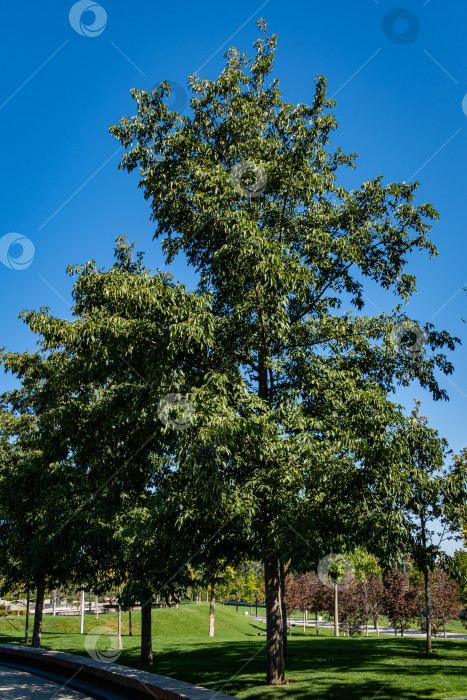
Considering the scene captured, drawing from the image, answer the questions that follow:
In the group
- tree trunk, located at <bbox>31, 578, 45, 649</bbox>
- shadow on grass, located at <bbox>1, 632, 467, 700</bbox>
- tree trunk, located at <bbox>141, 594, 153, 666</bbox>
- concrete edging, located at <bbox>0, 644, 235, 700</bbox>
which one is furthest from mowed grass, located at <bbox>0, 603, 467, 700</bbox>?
concrete edging, located at <bbox>0, 644, 235, 700</bbox>

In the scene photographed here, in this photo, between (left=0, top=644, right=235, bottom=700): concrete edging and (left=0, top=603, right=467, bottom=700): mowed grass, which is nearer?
(left=0, top=644, right=235, bottom=700): concrete edging

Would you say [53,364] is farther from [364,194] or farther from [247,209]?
[364,194]

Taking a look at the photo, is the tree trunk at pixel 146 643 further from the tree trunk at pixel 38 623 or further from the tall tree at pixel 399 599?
the tall tree at pixel 399 599

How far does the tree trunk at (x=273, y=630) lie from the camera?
37.5 ft

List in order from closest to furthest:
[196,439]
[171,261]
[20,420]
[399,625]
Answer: [196,439]
[171,261]
[20,420]
[399,625]

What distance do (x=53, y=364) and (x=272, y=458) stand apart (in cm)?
1307

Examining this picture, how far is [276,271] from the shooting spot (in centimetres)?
1060

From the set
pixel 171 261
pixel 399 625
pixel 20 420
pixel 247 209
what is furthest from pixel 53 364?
pixel 399 625

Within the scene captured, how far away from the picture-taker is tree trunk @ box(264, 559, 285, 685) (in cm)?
1143

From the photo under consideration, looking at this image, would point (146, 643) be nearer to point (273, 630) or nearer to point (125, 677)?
point (125, 677)

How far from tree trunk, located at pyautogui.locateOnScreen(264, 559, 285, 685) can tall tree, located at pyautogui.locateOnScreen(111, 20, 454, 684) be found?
3 centimetres

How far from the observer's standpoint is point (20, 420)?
25.8m

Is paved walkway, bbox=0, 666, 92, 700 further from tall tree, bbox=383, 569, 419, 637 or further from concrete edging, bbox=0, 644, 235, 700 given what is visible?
tall tree, bbox=383, 569, 419, 637

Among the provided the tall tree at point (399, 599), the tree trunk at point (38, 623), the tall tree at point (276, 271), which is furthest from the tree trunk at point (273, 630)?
the tall tree at point (399, 599)
